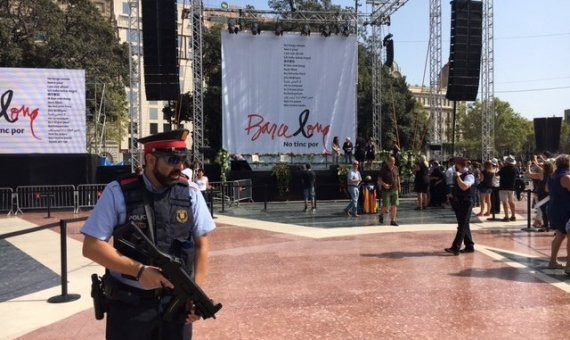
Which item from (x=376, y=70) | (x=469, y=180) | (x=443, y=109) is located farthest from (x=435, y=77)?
(x=443, y=109)

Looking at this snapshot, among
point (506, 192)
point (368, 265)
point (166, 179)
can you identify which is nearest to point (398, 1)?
point (506, 192)

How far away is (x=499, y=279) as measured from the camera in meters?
7.24

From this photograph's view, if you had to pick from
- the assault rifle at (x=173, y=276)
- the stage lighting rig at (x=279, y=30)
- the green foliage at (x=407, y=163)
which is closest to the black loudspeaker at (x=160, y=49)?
the stage lighting rig at (x=279, y=30)

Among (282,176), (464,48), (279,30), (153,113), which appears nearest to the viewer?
(464,48)

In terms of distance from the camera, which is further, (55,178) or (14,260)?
(55,178)

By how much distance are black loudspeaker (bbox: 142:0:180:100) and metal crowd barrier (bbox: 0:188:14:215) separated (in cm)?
588

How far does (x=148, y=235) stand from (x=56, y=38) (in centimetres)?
3307

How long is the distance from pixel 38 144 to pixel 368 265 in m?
15.0

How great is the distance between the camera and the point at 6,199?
1809cm

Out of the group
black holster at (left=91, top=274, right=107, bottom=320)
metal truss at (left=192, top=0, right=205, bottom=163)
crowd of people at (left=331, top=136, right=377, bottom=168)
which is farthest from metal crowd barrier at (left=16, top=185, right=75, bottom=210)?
black holster at (left=91, top=274, right=107, bottom=320)

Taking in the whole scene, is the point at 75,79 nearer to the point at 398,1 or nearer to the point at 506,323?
the point at 398,1

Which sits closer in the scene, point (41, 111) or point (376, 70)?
point (41, 111)

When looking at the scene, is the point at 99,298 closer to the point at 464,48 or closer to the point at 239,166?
the point at 239,166

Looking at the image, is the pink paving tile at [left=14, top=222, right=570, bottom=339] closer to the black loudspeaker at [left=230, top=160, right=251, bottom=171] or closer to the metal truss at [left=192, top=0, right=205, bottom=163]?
the black loudspeaker at [left=230, top=160, right=251, bottom=171]
